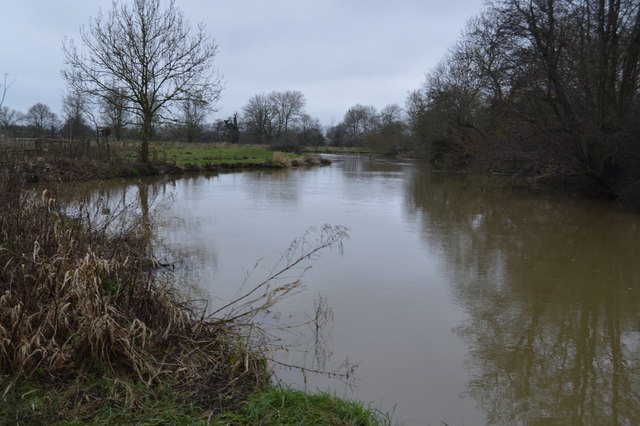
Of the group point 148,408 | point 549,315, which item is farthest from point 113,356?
point 549,315

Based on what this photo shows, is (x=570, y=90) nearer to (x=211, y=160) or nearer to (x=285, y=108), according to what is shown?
(x=211, y=160)

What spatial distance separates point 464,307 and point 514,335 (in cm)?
75

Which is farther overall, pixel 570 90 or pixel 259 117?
pixel 259 117

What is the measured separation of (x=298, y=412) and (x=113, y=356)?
1231mm

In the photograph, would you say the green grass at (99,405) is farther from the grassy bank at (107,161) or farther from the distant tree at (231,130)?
the distant tree at (231,130)

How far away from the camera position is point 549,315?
4.52m

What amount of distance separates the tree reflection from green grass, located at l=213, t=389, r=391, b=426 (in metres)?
0.91

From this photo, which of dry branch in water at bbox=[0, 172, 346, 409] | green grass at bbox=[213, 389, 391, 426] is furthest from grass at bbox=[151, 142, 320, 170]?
green grass at bbox=[213, 389, 391, 426]

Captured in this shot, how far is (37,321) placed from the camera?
2883 millimetres

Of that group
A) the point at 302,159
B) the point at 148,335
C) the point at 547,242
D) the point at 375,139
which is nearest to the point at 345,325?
the point at 148,335

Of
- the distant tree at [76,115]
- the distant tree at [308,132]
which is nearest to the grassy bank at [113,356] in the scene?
the distant tree at [76,115]

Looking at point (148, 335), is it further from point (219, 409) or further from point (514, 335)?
point (514, 335)

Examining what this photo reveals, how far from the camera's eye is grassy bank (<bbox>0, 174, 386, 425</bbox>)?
2419 millimetres

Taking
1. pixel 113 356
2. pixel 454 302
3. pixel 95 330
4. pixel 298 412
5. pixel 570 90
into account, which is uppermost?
pixel 570 90
